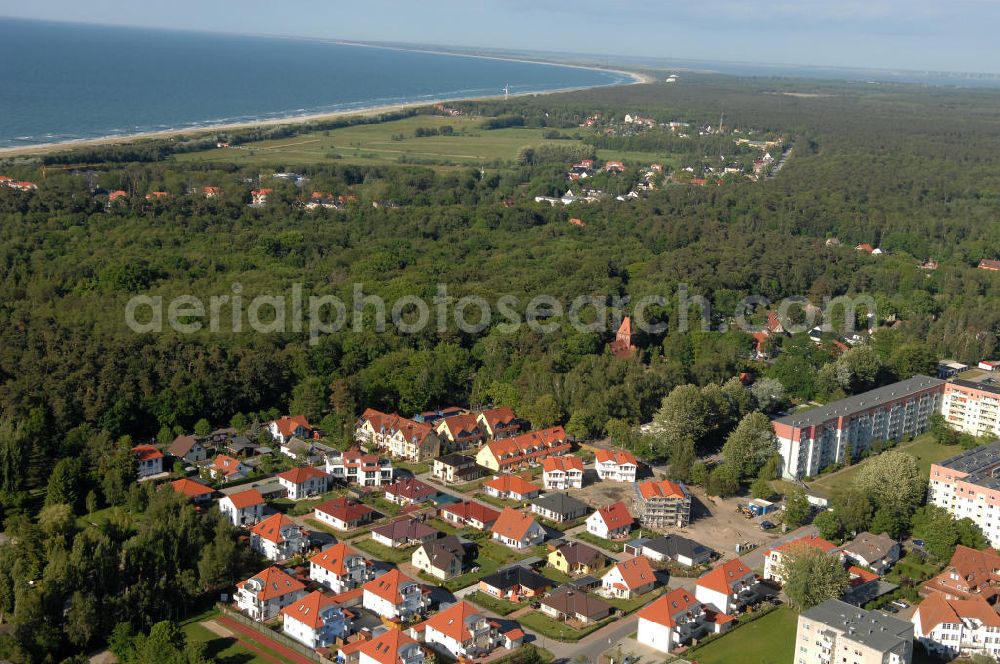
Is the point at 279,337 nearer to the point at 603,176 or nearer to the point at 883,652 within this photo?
the point at 883,652

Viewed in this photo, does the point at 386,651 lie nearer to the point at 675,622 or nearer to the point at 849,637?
the point at 675,622

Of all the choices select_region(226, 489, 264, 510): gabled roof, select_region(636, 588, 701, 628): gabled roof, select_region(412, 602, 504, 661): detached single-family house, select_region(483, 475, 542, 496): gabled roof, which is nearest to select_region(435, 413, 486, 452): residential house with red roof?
select_region(483, 475, 542, 496): gabled roof

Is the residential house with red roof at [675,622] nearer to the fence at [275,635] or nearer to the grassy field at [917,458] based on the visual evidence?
the fence at [275,635]

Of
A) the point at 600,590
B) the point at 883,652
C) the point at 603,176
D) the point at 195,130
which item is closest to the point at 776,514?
the point at 600,590

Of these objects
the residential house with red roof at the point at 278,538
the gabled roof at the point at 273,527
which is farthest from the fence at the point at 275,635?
the gabled roof at the point at 273,527

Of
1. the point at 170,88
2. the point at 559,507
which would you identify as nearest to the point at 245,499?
the point at 559,507
